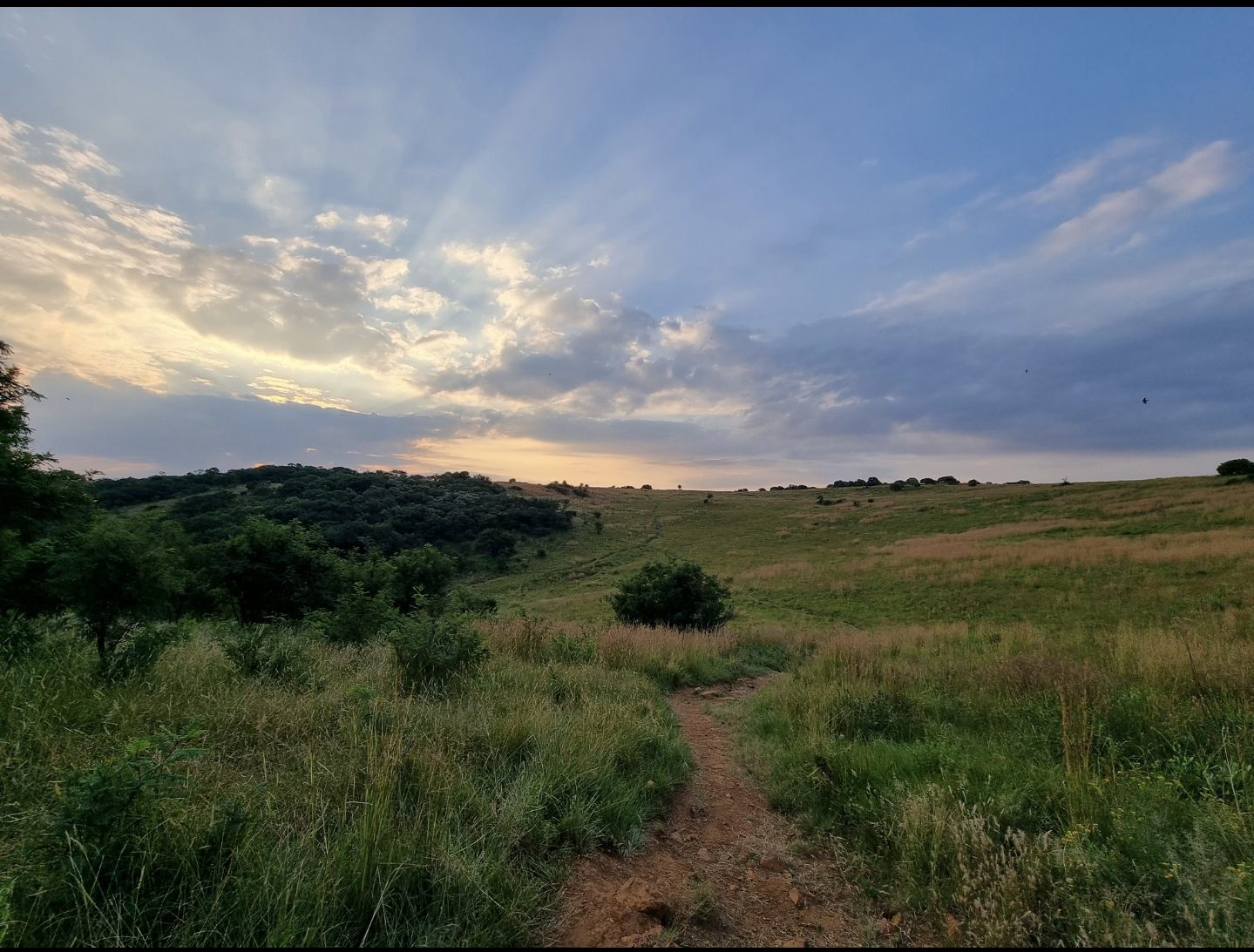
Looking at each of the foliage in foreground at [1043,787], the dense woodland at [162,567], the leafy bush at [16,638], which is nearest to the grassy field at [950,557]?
the dense woodland at [162,567]

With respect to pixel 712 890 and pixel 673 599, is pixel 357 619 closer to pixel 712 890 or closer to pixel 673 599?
pixel 712 890

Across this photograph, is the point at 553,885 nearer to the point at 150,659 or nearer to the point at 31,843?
the point at 31,843

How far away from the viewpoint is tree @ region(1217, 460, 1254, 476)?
4322 centimetres

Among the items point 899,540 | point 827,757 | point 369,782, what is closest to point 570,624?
point 827,757

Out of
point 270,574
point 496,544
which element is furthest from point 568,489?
point 270,574

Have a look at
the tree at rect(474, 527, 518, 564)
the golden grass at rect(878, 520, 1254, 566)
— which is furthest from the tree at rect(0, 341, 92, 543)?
the tree at rect(474, 527, 518, 564)

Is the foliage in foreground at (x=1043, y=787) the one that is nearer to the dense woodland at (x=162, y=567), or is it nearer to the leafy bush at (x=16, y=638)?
the dense woodland at (x=162, y=567)

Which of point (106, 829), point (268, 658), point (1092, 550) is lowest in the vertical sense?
point (1092, 550)

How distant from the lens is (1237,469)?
1746 inches

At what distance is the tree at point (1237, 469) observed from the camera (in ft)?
142

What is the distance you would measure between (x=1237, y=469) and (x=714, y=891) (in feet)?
214

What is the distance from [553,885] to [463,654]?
437 cm

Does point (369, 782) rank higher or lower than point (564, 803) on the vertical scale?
higher

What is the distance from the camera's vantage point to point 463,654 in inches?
283
